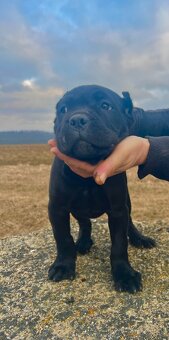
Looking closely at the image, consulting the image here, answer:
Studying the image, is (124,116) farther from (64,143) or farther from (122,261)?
(122,261)

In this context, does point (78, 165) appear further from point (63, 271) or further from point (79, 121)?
point (63, 271)

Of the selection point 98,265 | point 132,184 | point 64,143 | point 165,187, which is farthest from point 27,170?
point 64,143

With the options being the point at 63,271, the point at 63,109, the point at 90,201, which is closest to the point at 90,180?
the point at 90,201

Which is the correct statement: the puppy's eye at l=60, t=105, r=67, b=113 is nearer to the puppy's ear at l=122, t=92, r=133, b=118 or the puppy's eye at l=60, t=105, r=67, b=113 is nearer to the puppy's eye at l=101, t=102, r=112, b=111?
the puppy's eye at l=101, t=102, r=112, b=111

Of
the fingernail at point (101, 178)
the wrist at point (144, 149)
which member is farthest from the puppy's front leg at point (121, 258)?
the fingernail at point (101, 178)

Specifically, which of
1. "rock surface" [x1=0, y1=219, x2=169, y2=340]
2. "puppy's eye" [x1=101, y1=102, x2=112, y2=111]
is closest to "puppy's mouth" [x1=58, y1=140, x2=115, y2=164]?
"puppy's eye" [x1=101, y1=102, x2=112, y2=111]

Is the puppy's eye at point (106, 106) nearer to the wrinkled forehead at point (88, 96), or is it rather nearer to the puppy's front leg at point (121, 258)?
the wrinkled forehead at point (88, 96)
